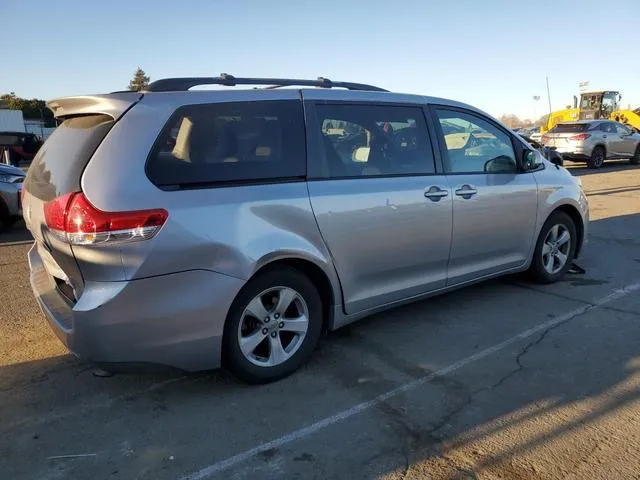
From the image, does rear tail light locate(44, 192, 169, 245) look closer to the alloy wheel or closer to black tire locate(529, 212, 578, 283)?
the alloy wheel

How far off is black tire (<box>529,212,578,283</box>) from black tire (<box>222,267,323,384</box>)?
8.51 feet

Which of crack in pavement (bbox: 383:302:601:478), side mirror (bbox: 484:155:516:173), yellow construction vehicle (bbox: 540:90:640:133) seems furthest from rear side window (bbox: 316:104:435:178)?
yellow construction vehicle (bbox: 540:90:640:133)

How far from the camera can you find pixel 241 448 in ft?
9.04

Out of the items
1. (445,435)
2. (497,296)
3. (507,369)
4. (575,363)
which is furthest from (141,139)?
(497,296)

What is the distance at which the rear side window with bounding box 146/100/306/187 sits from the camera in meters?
3.00

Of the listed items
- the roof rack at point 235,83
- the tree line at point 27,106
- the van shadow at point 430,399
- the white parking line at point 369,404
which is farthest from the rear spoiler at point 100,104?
the tree line at point 27,106

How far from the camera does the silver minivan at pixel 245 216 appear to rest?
285 centimetres

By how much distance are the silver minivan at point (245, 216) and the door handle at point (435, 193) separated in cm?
1

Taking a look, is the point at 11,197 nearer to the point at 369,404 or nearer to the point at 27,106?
the point at 369,404

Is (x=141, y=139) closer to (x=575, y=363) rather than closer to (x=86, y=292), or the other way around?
(x=86, y=292)

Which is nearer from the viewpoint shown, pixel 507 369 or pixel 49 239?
pixel 49 239

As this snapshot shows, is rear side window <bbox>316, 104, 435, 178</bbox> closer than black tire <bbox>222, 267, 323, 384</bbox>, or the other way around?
black tire <bbox>222, 267, 323, 384</bbox>

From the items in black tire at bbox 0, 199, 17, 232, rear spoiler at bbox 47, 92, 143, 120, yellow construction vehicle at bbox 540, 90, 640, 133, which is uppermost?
yellow construction vehicle at bbox 540, 90, 640, 133

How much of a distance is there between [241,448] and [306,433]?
35cm
